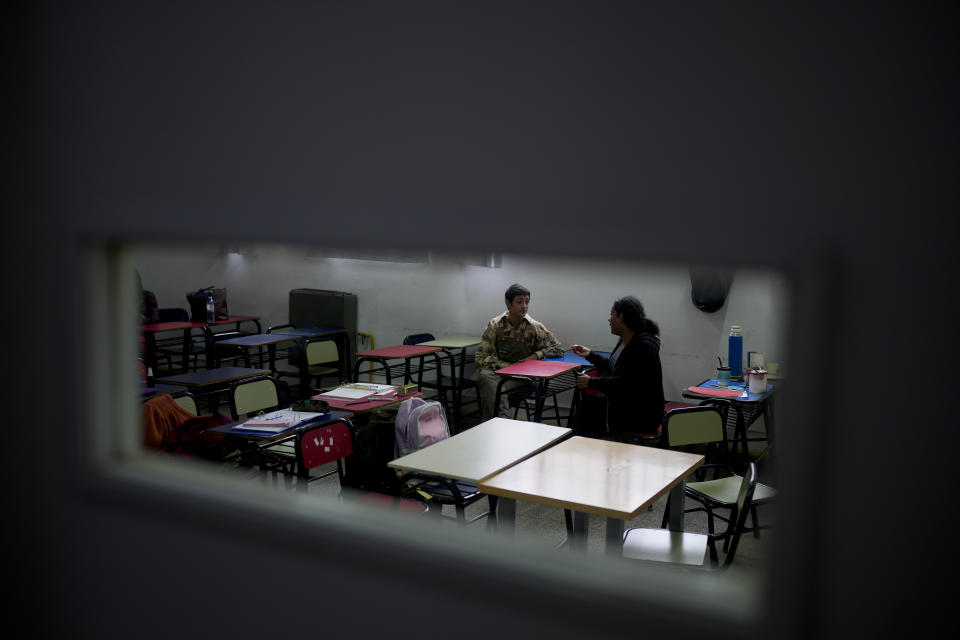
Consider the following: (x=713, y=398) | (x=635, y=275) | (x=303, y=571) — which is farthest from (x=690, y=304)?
(x=303, y=571)

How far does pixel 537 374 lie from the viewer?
5.70 m

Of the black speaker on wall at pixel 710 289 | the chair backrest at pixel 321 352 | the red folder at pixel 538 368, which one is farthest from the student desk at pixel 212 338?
the black speaker on wall at pixel 710 289

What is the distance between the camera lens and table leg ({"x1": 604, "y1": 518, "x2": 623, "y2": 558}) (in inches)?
122

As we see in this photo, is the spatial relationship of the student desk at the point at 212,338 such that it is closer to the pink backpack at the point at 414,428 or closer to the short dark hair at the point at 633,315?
the pink backpack at the point at 414,428

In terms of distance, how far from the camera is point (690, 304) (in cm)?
652

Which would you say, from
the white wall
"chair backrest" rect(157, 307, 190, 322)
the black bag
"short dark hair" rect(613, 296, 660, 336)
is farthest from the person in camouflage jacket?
"chair backrest" rect(157, 307, 190, 322)

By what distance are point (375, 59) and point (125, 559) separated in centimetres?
102

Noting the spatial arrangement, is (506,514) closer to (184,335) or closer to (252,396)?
(252,396)

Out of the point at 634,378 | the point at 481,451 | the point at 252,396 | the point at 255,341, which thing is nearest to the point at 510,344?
the point at 634,378

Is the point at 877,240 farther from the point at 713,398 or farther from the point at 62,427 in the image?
the point at 713,398

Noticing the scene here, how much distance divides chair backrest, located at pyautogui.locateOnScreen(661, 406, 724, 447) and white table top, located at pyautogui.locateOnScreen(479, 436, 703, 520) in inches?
13.4

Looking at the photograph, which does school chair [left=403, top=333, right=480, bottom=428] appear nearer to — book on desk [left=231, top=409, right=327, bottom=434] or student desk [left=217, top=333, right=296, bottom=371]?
student desk [left=217, top=333, right=296, bottom=371]

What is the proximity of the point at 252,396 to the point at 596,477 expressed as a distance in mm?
2511

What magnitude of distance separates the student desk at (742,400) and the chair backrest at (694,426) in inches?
39.4
